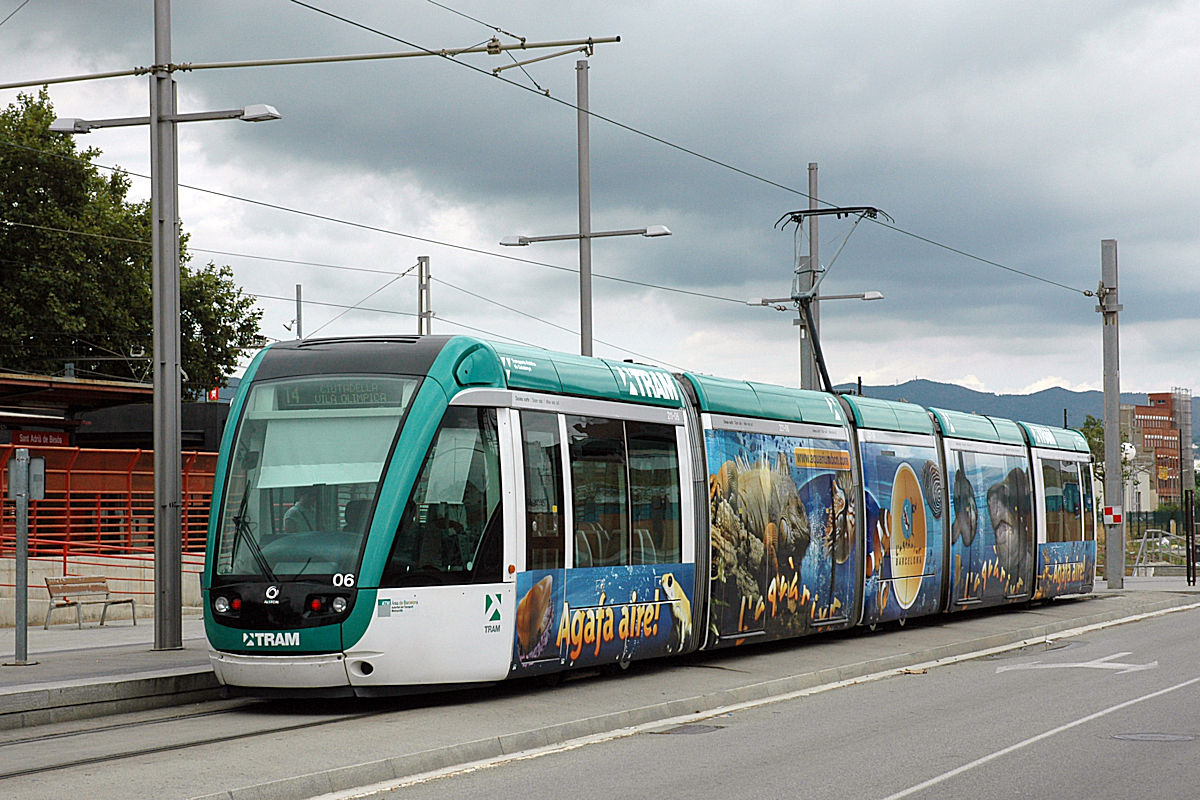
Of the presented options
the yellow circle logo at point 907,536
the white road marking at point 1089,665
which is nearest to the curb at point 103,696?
the white road marking at point 1089,665

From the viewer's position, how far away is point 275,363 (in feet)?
46.4

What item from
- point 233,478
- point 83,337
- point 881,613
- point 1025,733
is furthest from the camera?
point 83,337

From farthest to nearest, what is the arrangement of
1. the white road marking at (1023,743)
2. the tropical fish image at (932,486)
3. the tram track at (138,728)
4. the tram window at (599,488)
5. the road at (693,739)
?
the tropical fish image at (932,486) < the tram window at (599,488) < the tram track at (138,728) < the road at (693,739) < the white road marking at (1023,743)

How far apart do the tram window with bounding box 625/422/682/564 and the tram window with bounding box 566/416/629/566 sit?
0.60 feet

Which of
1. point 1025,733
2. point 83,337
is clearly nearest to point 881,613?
point 1025,733

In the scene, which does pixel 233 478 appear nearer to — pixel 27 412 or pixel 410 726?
pixel 410 726

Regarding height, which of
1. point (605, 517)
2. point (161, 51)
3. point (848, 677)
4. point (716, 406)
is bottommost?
point (848, 677)

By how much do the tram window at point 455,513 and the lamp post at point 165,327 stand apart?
489 cm

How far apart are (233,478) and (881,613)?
431 inches

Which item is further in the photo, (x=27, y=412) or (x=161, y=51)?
(x=27, y=412)

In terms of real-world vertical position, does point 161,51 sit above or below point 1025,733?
above

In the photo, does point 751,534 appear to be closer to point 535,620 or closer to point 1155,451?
point 535,620

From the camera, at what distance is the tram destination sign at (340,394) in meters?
13.5

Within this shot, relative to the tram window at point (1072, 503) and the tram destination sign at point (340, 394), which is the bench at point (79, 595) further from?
the tram window at point (1072, 503)
